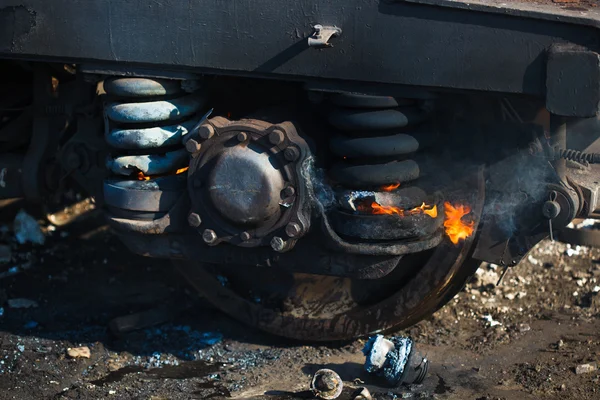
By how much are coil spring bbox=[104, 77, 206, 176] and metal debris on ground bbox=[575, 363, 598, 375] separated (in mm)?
2109

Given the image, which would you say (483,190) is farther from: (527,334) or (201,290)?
(201,290)

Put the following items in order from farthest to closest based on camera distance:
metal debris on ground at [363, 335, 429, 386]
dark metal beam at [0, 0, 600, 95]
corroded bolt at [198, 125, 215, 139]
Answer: metal debris on ground at [363, 335, 429, 386] → corroded bolt at [198, 125, 215, 139] → dark metal beam at [0, 0, 600, 95]

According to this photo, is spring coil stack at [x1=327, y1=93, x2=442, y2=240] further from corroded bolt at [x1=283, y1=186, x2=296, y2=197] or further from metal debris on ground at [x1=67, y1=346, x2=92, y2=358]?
metal debris on ground at [x1=67, y1=346, x2=92, y2=358]

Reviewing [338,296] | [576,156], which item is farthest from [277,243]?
[576,156]

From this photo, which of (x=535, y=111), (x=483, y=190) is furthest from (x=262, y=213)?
(x=535, y=111)

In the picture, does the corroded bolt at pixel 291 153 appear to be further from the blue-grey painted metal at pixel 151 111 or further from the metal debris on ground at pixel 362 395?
the metal debris on ground at pixel 362 395

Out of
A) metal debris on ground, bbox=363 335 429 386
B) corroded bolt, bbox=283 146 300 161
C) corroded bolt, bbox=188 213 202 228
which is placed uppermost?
corroded bolt, bbox=283 146 300 161

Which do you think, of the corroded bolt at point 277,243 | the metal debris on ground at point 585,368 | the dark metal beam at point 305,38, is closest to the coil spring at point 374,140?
the dark metal beam at point 305,38

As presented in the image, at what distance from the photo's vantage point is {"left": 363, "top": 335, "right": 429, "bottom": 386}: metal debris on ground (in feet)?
14.5

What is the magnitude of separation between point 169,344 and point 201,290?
332mm

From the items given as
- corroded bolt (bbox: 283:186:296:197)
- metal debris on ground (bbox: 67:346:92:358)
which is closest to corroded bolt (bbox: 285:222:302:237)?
corroded bolt (bbox: 283:186:296:197)

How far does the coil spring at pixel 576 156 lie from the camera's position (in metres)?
→ 3.91

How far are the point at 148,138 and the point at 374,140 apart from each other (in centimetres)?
103

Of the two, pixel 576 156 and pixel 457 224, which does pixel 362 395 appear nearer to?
pixel 457 224
